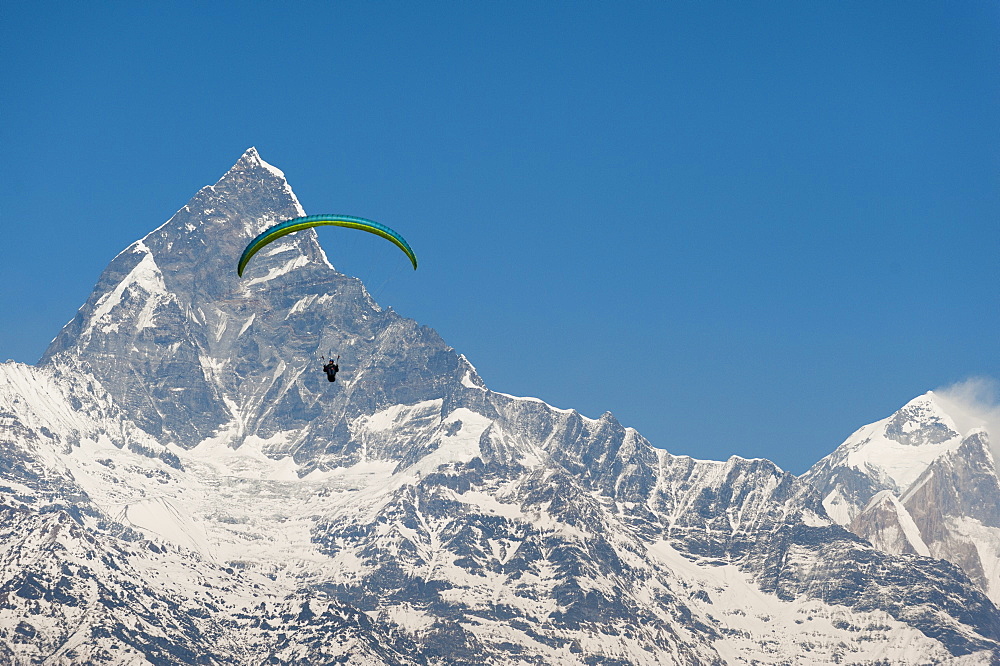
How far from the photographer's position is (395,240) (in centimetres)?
18062

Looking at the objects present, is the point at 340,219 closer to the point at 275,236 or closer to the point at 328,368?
the point at 275,236

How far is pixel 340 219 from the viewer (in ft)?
584

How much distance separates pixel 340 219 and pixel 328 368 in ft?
61.9

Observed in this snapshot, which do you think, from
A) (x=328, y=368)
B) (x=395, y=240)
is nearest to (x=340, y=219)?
(x=395, y=240)

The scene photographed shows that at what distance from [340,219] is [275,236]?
733 centimetres

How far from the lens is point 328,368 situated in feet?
620

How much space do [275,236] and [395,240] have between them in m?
12.3

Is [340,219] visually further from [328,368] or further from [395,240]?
[328,368]

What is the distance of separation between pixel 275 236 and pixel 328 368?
16.9 metres

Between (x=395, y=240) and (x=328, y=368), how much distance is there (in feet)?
57.3
